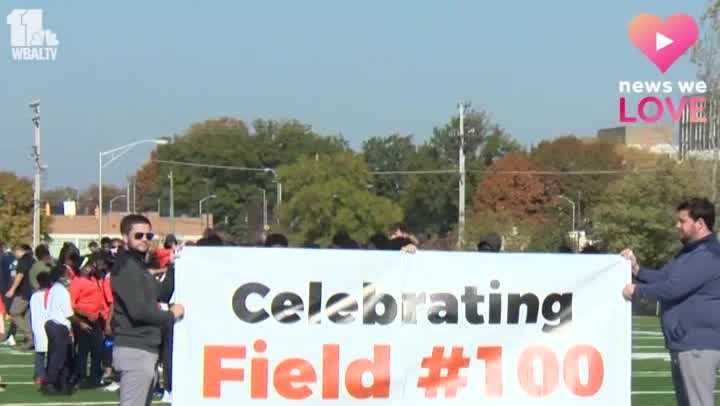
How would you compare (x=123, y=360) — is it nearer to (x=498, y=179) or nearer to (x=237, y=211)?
(x=498, y=179)

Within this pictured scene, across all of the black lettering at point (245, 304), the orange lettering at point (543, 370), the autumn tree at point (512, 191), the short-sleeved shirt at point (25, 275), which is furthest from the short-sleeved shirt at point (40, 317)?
the autumn tree at point (512, 191)

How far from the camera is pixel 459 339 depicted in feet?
34.1

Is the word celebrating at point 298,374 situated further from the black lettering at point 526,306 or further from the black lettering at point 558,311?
the black lettering at point 558,311

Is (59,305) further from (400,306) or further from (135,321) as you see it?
(135,321)

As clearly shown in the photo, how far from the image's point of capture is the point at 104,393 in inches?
706

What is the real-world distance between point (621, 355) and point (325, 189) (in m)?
82.1

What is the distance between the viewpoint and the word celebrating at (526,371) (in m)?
10.3

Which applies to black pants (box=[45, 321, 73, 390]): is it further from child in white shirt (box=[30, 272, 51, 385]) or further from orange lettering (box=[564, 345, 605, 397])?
orange lettering (box=[564, 345, 605, 397])

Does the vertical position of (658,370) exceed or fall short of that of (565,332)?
it falls short

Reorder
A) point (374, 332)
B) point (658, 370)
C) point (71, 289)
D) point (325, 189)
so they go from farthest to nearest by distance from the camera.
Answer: point (325, 189), point (658, 370), point (71, 289), point (374, 332)

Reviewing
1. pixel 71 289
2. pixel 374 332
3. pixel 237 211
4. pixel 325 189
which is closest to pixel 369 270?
pixel 374 332

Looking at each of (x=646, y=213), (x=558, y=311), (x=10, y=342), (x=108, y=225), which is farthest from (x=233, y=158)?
(x=558, y=311)

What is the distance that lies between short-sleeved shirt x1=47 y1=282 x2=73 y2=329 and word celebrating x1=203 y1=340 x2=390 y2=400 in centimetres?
797

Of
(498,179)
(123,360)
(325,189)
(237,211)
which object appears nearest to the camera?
(123,360)
